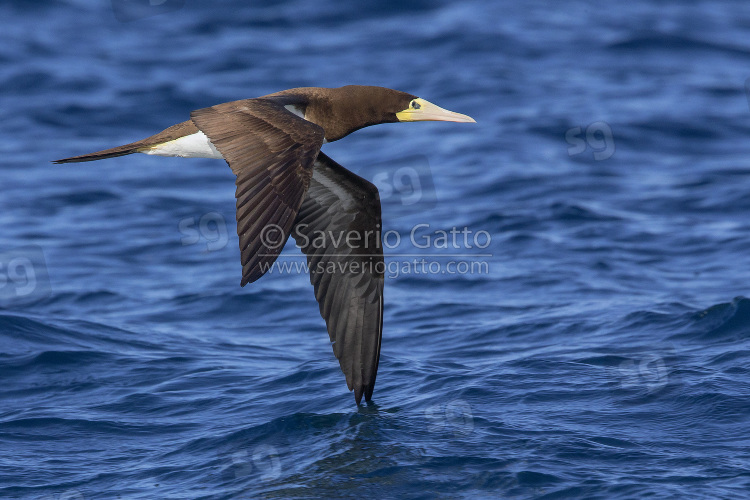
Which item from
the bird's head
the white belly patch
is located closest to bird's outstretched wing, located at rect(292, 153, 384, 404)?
the bird's head

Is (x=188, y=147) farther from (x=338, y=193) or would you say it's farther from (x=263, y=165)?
(x=263, y=165)

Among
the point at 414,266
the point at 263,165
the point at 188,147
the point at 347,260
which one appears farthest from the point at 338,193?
the point at 414,266

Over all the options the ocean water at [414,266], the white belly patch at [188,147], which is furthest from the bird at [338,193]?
the ocean water at [414,266]

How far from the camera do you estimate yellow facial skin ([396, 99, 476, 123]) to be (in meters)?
8.35

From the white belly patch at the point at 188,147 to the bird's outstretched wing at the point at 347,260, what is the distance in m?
1.00

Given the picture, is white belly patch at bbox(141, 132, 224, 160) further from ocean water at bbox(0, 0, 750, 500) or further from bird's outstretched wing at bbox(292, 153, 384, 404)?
ocean water at bbox(0, 0, 750, 500)

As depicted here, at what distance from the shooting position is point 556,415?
303 inches

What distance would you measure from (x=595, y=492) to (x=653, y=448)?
881 mm

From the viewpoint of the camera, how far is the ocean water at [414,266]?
7.19 m

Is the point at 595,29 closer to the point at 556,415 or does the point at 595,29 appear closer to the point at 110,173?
the point at 110,173

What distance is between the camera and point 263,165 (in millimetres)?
6531

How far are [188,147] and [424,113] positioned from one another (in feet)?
6.98

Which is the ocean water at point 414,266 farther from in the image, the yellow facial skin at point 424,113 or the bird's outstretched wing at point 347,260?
the yellow facial skin at point 424,113

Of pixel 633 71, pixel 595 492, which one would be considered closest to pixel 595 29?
pixel 633 71
